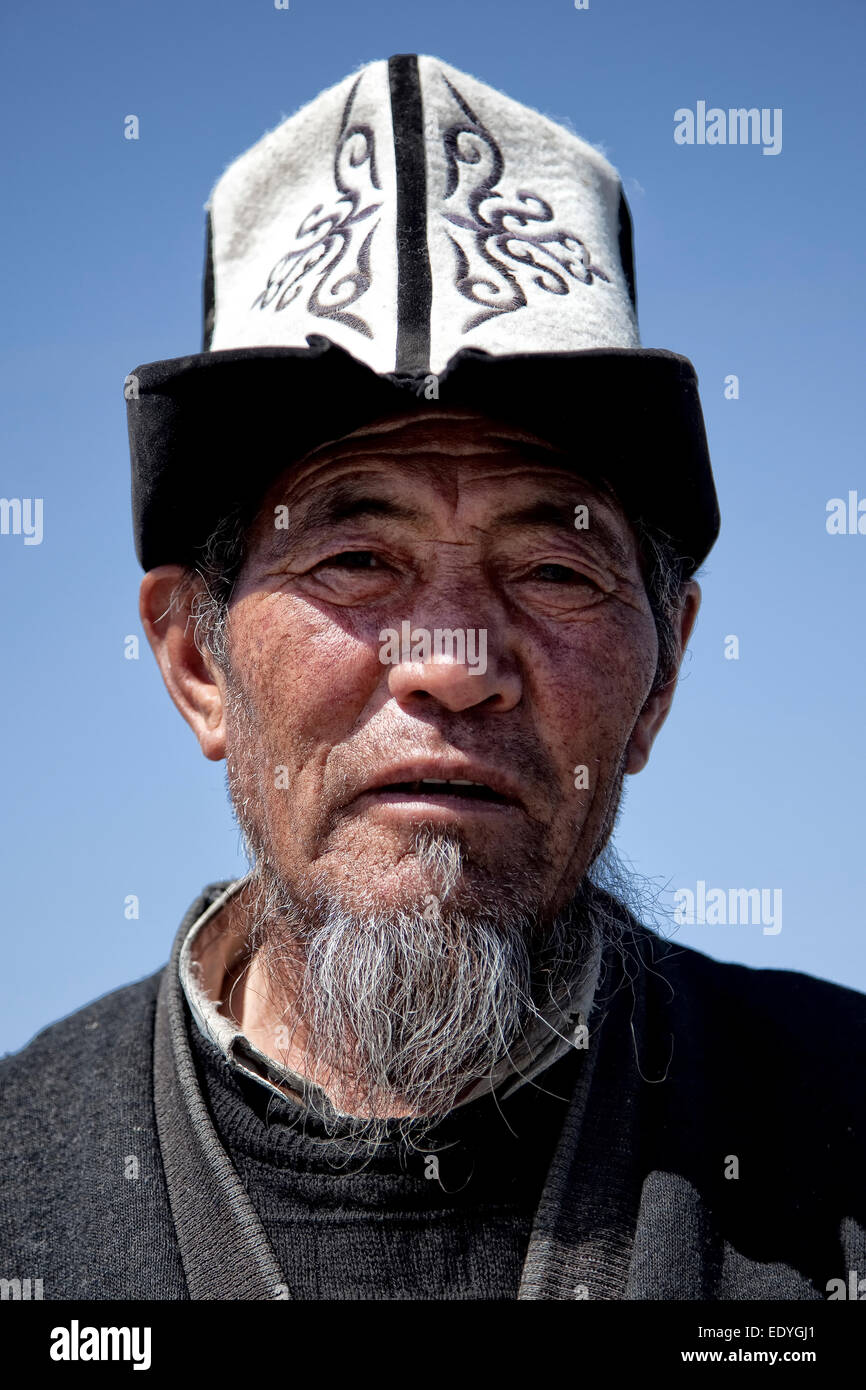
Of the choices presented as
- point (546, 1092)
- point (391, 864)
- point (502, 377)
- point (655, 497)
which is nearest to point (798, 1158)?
point (546, 1092)

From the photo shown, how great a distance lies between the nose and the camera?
259 centimetres

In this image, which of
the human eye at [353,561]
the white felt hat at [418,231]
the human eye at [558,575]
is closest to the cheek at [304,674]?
the human eye at [353,561]

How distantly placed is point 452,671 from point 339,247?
1.12 m

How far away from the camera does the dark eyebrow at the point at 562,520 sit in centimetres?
286

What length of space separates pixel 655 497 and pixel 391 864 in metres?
1.21

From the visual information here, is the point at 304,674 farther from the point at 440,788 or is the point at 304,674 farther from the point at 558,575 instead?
the point at 558,575

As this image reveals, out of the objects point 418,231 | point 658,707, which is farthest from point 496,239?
point 658,707

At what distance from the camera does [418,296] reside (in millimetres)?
2822

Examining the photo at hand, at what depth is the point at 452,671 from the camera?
259 cm

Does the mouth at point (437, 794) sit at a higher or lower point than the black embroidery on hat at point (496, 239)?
lower

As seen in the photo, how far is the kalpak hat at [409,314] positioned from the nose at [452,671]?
54 cm

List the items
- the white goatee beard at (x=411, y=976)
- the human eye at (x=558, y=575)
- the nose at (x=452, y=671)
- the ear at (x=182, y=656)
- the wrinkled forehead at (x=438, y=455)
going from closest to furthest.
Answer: the nose at (x=452, y=671) → the white goatee beard at (x=411, y=976) → the wrinkled forehead at (x=438, y=455) → the human eye at (x=558, y=575) → the ear at (x=182, y=656)

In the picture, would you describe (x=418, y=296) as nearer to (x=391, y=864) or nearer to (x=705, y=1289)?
(x=391, y=864)

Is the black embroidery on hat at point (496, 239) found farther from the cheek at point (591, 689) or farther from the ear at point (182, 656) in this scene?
A: the ear at point (182, 656)
